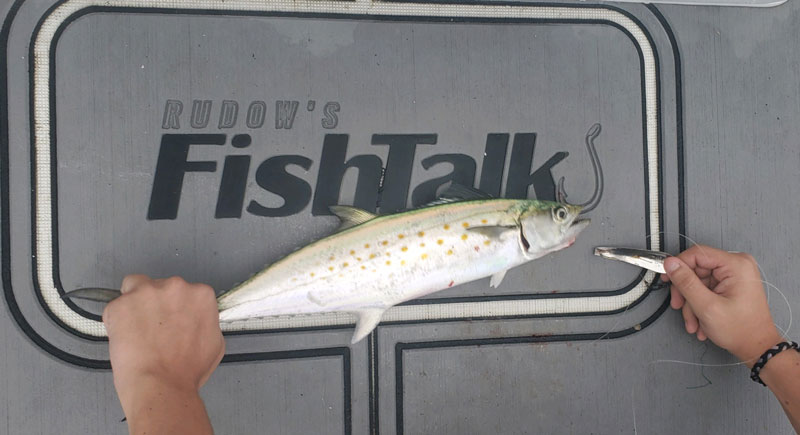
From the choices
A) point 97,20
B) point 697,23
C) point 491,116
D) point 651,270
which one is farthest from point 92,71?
point 697,23

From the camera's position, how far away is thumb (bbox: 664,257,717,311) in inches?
76.5

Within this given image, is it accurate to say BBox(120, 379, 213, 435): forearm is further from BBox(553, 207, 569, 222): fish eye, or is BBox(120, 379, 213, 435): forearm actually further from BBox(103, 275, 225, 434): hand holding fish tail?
BBox(553, 207, 569, 222): fish eye

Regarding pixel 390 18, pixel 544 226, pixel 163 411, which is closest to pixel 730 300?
pixel 544 226

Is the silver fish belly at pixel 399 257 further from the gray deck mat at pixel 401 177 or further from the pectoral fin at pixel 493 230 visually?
the gray deck mat at pixel 401 177

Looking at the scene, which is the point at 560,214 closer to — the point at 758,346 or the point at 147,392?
the point at 758,346

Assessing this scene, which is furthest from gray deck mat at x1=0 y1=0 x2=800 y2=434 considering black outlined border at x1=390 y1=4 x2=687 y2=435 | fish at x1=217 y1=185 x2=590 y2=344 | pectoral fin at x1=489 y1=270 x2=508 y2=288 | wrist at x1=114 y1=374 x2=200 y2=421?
wrist at x1=114 y1=374 x2=200 y2=421

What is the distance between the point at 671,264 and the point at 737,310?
1.06 feet

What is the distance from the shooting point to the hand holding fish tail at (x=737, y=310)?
1937 millimetres

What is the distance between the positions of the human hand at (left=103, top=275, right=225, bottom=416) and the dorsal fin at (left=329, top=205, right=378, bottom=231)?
53 cm

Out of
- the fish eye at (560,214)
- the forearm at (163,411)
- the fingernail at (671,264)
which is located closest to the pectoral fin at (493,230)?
the fish eye at (560,214)

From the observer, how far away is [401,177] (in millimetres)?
2018

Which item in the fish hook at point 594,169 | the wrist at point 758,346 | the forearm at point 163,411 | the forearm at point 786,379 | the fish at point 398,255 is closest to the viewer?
the forearm at point 163,411

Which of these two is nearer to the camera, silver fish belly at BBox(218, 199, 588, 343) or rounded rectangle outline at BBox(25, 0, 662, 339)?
silver fish belly at BBox(218, 199, 588, 343)

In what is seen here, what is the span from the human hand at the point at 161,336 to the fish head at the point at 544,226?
45.3 inches
